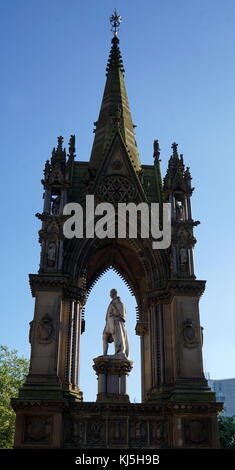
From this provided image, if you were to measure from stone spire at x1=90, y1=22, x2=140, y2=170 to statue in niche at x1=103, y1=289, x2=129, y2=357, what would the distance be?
21.1ft

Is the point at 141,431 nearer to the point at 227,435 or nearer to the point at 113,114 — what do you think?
the point at 113,114

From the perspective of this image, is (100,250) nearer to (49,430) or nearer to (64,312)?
(64,312)

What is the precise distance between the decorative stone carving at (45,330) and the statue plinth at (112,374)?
237 centimetres

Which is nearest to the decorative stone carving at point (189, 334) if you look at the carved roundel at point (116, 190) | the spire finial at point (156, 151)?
the carved roundel at point (116, 190)

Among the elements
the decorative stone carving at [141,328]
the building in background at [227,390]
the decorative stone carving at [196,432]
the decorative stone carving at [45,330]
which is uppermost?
the building in background at [227,390]

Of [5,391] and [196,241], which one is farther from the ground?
[196,241]

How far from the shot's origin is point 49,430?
2014 centimetres

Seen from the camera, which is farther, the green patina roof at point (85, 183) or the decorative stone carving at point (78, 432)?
the green patina roof at point (85, 183)

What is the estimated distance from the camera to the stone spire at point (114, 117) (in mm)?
28625

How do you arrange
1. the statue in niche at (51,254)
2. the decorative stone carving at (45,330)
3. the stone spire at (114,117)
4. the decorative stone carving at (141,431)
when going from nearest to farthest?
the decorative stone carving at (141,431) → the decorative stone carving at (45,330) → the statue in niche at (51,254) → the stone spire at (114,117)

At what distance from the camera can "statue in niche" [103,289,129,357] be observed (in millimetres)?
23578

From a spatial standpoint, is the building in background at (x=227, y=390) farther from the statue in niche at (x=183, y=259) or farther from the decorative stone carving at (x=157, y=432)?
the decorative stone carving at (x=157, y=432)

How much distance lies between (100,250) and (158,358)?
6106mm
